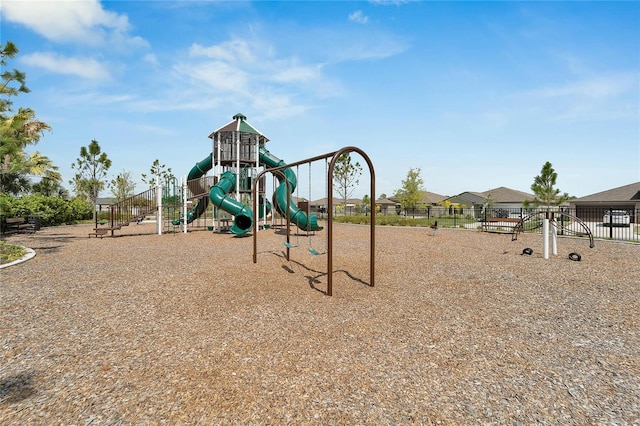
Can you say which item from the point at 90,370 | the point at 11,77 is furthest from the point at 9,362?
the point at 11,77

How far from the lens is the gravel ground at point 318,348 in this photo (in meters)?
2.71

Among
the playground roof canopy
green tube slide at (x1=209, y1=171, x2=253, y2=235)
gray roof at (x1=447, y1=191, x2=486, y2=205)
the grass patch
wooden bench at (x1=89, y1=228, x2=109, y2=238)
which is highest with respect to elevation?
the playground roof canopy

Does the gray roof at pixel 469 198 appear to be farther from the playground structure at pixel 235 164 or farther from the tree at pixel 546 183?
the playground structure at pixel 235 164

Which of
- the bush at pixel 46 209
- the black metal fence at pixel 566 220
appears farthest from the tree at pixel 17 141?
the black metal fence at pixel 566 220

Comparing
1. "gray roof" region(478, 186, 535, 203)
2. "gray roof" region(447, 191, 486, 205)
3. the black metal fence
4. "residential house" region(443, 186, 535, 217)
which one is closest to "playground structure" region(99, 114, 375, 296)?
the black metal fence

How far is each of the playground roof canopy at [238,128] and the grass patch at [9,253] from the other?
35.5 feet

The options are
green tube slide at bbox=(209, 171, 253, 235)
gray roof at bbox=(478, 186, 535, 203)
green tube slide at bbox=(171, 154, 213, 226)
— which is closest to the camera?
green tube slide at bbox=(209, 171, 253, 235)

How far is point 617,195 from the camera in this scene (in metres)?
33.9

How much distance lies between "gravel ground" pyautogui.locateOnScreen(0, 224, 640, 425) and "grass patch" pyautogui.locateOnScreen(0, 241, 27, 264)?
202cm

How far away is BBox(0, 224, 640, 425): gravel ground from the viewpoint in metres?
2.71

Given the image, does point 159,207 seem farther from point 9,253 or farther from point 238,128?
point 9,253

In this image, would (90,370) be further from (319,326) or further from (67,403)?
(319,326)

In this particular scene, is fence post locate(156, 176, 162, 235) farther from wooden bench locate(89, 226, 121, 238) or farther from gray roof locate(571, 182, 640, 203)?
gray roof locate(571, 182, 640, 203)

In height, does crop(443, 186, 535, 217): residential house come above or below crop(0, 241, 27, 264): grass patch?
above
